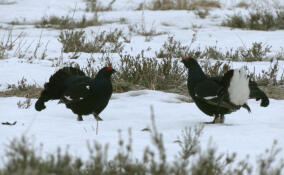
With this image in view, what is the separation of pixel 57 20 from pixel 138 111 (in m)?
7.90

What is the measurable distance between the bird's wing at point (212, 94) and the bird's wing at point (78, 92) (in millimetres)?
1024

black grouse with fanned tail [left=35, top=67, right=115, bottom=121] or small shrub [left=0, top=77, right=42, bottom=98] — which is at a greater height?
black grouse with fanned tail [left=35, top=67, right=115, bottom=121]

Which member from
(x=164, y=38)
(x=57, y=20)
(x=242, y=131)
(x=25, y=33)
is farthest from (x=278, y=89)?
(x=57, y=20)

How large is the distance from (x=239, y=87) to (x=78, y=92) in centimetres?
149

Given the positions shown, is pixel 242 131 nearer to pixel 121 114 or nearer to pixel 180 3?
pixel 121 114

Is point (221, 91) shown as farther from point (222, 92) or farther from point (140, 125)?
point (140, 125)

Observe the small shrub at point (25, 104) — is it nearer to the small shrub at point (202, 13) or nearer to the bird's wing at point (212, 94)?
the bird's wing at point (212, 94)

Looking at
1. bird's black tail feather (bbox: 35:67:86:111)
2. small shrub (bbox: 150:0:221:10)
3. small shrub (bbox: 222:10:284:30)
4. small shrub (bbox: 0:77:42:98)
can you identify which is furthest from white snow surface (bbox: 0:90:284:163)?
small shrub (bbox: 150:0:221:10)

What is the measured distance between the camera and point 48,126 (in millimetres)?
4059

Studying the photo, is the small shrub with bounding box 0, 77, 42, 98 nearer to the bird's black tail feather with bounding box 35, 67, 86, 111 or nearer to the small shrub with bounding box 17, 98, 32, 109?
the small shrub with bounding box 17, 98, 32, 109

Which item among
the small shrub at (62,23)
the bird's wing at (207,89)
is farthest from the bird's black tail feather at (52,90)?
the small shrub at (62,23)

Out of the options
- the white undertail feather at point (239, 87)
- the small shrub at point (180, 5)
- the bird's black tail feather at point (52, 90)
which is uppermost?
the small shrub at point (180, 5)

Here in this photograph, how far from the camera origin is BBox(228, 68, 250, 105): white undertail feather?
402 cm

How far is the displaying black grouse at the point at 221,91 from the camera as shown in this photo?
160 inches
